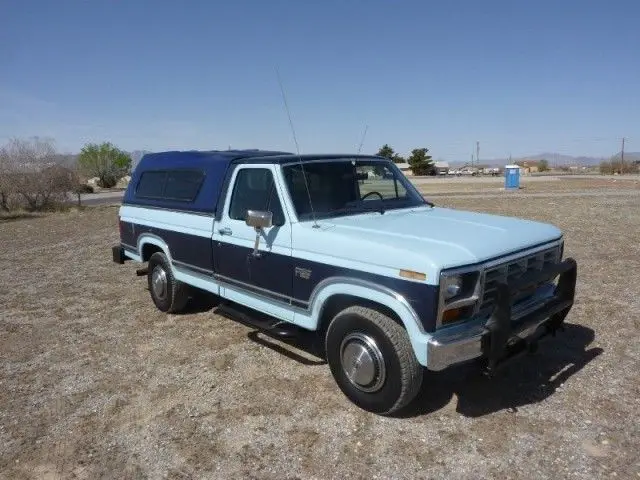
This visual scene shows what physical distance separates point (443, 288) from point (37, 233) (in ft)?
50.4

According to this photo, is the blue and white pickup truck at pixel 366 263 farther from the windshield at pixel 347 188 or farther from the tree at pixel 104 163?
the tree at pixel 104 163

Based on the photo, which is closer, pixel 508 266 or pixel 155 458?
pixel 155 458

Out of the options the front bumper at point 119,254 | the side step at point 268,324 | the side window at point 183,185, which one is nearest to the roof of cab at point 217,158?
the side window at point 183,185

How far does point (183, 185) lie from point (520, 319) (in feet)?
12.9

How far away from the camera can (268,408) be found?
13.4 ft

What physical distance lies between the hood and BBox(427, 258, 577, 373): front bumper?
0.91 ft

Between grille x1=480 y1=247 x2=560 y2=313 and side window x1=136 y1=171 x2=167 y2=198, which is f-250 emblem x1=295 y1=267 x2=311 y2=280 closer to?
grille x1=480 y1=247 x2=560 y2=313

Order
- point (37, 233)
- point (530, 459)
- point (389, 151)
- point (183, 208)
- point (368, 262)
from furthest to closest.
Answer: point (389, 151), point (37, 233), point (183, 208), point (368, 262), point (530, 459)

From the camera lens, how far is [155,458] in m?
3.47

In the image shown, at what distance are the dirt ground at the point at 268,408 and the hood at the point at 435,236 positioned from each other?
1260 mm

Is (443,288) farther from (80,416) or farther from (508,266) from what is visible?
(80,416)

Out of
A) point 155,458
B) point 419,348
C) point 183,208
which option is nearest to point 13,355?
point 183,208

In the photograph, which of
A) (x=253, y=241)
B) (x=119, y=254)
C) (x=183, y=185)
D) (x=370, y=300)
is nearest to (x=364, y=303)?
(x=370, y=300)

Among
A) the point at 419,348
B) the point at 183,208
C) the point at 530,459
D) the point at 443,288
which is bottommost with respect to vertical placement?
the point at 530,459
